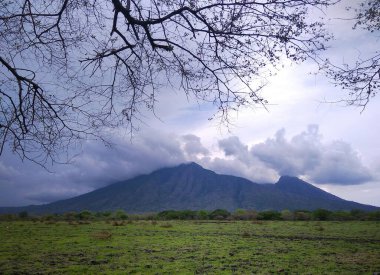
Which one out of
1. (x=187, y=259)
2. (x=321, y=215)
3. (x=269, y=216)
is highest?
(x=321, y=215)

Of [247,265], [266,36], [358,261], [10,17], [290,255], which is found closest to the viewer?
[266,36]

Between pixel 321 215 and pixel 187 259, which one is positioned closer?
pixel 187 259

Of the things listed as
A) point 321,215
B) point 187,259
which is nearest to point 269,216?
point 321,215

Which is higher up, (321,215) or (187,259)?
(321,215)

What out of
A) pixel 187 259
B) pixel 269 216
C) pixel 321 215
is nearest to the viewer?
pixel 187 259

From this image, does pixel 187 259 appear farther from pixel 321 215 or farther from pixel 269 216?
pixel 269 216

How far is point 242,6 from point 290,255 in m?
15.6

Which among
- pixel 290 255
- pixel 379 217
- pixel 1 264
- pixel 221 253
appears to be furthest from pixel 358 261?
pixel 379 217

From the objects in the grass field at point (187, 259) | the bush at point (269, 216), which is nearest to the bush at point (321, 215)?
the bush at point (269, 216)

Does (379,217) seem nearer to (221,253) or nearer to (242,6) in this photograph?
(221,253)

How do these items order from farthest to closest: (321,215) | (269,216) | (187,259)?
(269,216) → (321,215) → (187,259)

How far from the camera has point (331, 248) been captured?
21.2 meters

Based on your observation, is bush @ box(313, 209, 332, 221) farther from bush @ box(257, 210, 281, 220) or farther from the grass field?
the grass field

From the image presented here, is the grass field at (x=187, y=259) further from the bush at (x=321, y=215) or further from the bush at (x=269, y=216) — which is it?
the bush at (x=269, y=216)
